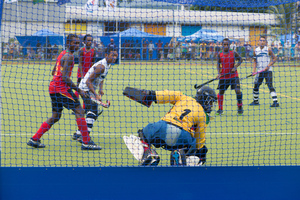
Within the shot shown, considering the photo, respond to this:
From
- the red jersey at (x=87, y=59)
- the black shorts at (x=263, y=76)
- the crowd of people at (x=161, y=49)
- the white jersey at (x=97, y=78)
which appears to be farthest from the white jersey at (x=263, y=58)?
the white jersey at (x=97, y=78)

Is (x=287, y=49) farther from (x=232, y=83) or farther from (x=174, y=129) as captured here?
(x=174, y=129)

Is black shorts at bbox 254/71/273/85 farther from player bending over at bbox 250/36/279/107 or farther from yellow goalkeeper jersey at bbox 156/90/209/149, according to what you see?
yellow goalkeeper jersey at bbox 156/90/209/149

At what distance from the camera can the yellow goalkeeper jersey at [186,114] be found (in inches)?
182

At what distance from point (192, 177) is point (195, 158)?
403 millimetres

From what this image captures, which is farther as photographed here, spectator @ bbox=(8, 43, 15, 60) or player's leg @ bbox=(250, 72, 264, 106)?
player's leg @ bbox=(250, 72, 264, 106)

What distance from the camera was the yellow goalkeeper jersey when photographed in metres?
4.62

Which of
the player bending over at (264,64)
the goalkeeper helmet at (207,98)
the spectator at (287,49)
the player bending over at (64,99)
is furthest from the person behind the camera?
the player bending over at (264,64)

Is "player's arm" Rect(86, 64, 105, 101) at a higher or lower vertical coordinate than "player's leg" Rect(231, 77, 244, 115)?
higher

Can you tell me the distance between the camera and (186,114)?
182 inches

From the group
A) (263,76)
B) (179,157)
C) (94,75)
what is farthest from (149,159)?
(263,76)

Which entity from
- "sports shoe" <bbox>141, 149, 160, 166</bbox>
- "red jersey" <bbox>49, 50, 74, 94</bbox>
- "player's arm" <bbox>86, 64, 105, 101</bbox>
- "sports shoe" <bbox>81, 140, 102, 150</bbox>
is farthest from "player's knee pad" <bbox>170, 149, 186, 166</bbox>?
"player's arm" <bbox>86, 64, 105, 101</bbox>

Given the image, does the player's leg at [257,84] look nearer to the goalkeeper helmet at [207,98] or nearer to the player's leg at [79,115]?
the player's leg at [79,115]

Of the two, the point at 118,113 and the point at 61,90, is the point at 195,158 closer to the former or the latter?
the point at 61,90

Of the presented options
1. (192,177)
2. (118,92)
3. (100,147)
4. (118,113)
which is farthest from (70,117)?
(192,177)
